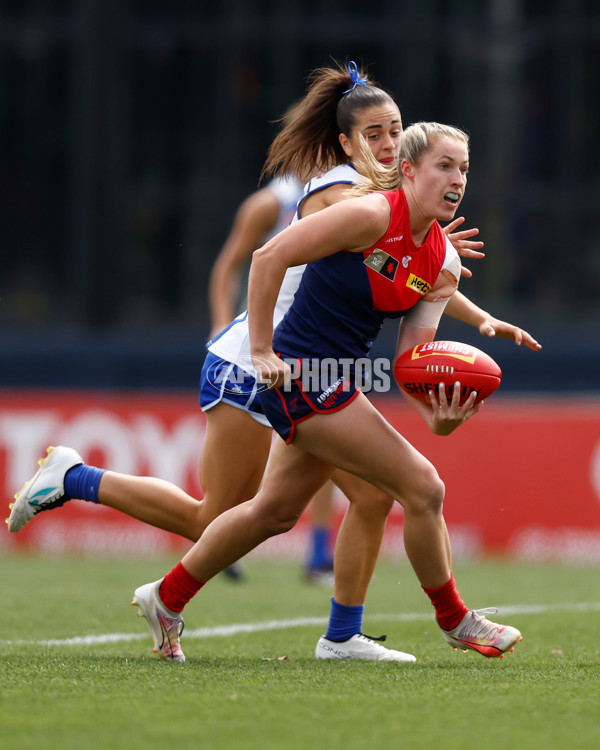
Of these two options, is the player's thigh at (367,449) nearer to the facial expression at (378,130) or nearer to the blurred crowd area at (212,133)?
the facial expression at (378,130)

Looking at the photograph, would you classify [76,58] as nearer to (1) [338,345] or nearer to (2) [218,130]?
(2) [218,130]

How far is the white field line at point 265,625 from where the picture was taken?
505 centimetres

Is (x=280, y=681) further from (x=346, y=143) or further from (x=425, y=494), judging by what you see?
(x=346, y=143)

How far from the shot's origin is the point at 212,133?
13.7m

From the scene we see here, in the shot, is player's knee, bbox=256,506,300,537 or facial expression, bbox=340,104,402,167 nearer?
player's knee, bbox=256,506,300,537

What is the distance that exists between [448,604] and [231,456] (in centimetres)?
93

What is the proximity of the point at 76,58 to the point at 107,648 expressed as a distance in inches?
389

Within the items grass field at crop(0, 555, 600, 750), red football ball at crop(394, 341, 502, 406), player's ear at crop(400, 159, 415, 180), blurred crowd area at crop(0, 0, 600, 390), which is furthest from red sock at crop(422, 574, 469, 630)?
blurred crowd area at crop(0, 0, 600, 390)

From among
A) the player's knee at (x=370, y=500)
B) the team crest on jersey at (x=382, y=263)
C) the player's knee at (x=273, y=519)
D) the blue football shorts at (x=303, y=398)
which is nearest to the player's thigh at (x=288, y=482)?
the player's knee at (x=273, y=519)

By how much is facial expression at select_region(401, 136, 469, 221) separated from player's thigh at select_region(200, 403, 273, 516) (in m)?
1.03

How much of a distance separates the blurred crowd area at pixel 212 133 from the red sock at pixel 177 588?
8.85 metres

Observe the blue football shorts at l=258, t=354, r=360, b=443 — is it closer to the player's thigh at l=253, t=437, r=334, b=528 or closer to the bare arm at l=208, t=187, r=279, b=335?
the player's thigh at l=253, t=437, r=334, b=528

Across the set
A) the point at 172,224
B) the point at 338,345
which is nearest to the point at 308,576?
the point at 338,345

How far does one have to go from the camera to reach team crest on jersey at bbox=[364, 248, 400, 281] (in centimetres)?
422
